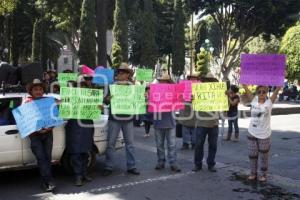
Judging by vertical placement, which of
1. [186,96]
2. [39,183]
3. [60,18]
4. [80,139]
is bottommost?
[39,183]

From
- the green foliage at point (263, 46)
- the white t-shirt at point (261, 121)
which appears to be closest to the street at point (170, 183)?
the white t-shirt at point (261, 121)

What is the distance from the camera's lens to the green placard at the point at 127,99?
7579 millimetres

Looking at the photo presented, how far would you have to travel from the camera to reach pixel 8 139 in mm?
6871

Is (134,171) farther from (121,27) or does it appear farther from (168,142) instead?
(121,27)

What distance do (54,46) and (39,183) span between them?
49.7 metres

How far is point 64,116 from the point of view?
698 cm

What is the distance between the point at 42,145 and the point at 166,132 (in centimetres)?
221

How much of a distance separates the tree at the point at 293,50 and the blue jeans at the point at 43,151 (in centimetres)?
2414

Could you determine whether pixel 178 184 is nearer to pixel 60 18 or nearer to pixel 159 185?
pixel 159 185

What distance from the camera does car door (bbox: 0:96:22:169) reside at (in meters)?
6.86

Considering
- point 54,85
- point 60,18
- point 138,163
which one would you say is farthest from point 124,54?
point 138,163

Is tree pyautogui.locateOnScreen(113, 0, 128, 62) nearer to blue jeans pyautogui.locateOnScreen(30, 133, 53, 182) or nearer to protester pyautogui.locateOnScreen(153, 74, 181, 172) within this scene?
protester pyautogui.locateOnScreen(153, 74, 181, 172)

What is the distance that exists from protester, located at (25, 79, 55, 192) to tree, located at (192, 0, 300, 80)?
86.0ft

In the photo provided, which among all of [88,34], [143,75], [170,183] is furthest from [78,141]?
[88,34]
